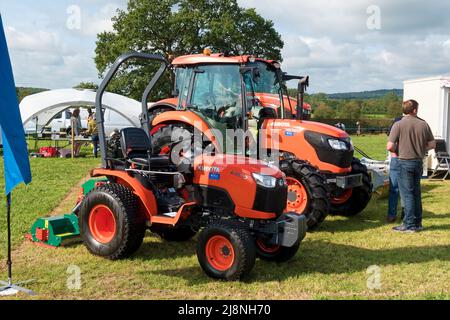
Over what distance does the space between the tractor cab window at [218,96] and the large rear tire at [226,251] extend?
2.49 metres

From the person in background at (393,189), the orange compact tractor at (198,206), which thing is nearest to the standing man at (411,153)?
the person in background at (393,189)

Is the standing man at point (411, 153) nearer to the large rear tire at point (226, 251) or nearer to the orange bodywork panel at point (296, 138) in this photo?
the orange bodywork panel at point (296, 138)

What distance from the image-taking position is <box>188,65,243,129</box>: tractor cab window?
6637 mm

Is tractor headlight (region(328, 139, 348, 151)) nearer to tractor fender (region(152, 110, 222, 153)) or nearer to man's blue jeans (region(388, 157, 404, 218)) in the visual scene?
man's blue jeans (region(388, 157, 404, 218))

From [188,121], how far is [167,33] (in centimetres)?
2584

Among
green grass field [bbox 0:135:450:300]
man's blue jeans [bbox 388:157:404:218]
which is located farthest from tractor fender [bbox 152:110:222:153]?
man's blue jeans [bbox 388:157:404:218]

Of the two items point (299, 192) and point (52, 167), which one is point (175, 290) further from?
point (52, 167)

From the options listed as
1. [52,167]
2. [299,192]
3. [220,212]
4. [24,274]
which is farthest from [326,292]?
[52,167]

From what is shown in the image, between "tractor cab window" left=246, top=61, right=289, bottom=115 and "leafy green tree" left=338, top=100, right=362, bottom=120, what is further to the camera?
"leafy green tree" left=338, top=100, right=362, bottom=120

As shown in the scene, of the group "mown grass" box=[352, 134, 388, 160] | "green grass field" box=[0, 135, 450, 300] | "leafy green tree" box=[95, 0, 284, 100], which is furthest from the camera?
"leafy green tree" box=[95, 0, 284, 100]

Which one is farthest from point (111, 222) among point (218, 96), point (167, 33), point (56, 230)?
point (167, 33)

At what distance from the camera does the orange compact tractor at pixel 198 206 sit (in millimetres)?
4395

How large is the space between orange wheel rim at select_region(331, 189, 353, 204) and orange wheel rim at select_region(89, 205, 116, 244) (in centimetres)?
365
